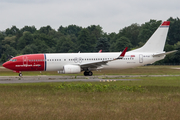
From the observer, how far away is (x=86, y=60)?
117 ft

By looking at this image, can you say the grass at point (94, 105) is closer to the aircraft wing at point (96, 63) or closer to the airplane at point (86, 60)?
the aircraft wing at point (96, 63)

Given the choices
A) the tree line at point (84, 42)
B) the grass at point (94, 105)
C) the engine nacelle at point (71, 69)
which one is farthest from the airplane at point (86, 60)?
the tree line at point (84, 42)

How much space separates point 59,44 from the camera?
12019 cm

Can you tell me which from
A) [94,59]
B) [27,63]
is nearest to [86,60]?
Result: [94,59]

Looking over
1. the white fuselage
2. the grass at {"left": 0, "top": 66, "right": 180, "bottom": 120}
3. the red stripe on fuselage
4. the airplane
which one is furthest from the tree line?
the grass at {"left": 0, "top": 66, "right": 180, "bottom": 120}

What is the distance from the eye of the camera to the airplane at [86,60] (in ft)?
112

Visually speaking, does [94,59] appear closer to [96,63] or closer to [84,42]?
[96,63]

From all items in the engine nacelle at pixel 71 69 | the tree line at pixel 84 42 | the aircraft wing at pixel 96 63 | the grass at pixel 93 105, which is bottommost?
the grass at pixel 93 105

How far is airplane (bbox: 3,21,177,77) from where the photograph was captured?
34188 millimetres

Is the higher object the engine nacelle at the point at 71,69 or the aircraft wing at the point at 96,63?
the aircraft wing at the point at 96,63

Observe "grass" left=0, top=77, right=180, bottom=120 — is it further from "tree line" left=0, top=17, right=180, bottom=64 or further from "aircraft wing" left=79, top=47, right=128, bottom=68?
"tree line" left=0, top=17, right=180, bottom=64

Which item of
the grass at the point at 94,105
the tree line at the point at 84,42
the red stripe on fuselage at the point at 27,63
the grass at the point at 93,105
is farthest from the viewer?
the tree line at the point at 84,42

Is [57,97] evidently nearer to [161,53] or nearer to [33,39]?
[161,53]

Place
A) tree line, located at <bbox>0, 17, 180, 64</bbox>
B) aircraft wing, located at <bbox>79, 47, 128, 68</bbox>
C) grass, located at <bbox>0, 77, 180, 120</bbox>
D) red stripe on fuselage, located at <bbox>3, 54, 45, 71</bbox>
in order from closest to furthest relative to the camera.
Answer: grass, located at <bbox>0, 77, 180, 120</bbox> < aircraft wing, located at <bbox>79, 47, 128, 68</bbox> < red stripe on fuselage, located at <bbox>3, 54, 45, 71</bbox> < tree line, located at <bbox>0, 17, 180, 64</bbox>
